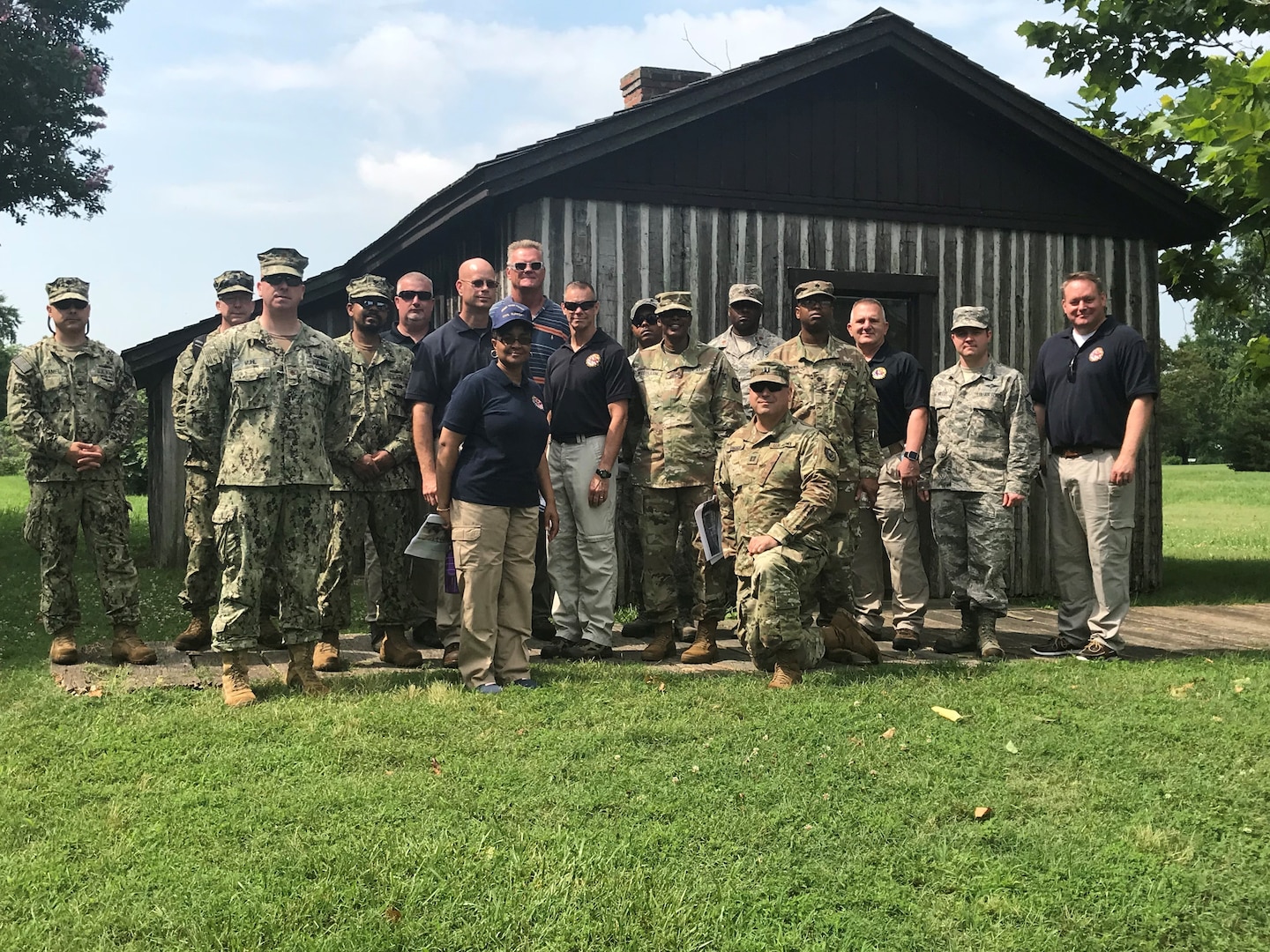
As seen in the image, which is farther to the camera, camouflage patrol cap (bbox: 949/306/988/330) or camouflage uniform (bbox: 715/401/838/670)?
camouflage patrol cap (bbox: 949/306/988/330)

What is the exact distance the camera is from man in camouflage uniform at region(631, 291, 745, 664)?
6.71 m

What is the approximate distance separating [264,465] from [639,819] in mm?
2769

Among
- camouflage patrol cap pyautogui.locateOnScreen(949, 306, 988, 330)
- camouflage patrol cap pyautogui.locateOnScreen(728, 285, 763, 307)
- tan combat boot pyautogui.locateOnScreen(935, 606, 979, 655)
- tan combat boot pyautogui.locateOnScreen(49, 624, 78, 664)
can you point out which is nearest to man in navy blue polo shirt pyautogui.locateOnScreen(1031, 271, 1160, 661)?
tan combat boot pyautogui.locateOnScreen(935, 606, 979, 655)

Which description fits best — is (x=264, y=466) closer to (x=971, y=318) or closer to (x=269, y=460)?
(x=269, y=460)

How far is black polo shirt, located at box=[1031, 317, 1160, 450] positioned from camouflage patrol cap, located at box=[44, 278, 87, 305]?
20.0 feet

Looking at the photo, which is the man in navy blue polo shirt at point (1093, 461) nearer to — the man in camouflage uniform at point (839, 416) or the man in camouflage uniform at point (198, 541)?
the man in camouflage uniform at point (839, 416)

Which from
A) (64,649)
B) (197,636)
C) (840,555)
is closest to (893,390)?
(840,555)

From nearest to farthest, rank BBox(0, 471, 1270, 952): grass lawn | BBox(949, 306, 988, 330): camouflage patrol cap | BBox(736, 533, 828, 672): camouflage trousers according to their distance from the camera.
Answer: BBox(0, 471, 1270, 952): grass lawn
BBox(736, 533, 828, 672): camouflage trousers
BBox(949, 306, 988, 330): camouflage patrol cap

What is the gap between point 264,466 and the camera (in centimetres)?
546

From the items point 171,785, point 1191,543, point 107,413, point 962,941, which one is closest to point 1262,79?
point 962,941

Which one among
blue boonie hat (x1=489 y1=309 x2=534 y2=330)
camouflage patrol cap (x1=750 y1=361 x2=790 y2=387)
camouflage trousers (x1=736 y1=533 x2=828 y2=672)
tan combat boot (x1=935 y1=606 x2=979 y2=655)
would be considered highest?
blue boonie hat (x1=489 y1=309 x2=534 y2=330)

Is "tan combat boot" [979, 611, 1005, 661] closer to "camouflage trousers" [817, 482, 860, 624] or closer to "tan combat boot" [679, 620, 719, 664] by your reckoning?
"camouflage trousers" [817, 482, 860, 624]

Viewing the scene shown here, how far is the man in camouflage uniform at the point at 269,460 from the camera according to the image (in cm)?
546

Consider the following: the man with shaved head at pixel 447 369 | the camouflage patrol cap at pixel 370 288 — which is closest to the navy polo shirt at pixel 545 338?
the man with shaved head at pixel 447 369
